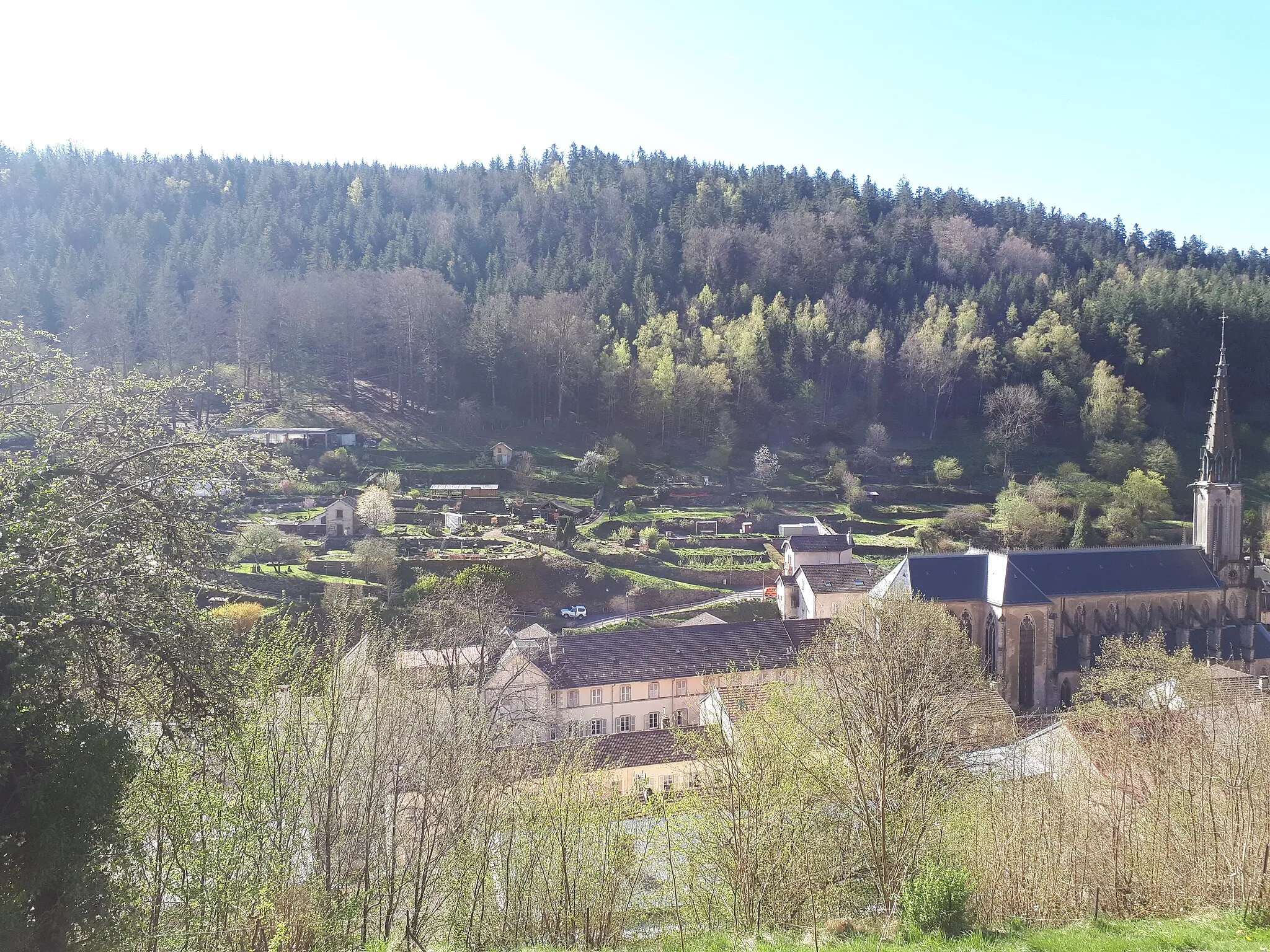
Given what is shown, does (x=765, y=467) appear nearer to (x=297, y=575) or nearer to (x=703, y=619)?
(x=703, y=619)

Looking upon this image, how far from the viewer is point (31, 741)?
6699 mm

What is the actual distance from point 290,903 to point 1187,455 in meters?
73.0

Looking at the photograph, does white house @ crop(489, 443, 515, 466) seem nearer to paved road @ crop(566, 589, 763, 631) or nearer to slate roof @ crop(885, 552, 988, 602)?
paved road @ crop(566, 589, 763, 631)

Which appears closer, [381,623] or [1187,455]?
[381,623]

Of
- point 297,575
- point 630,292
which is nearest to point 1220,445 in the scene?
point 297,575

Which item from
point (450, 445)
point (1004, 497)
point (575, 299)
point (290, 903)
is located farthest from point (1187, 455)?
point (290, 903)

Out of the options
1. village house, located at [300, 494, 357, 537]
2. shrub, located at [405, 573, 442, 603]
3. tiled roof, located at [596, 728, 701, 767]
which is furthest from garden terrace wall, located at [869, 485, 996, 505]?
tiled roof, located at [596, 728, 701, 767]

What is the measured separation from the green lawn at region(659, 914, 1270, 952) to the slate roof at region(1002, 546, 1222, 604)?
71.0ft

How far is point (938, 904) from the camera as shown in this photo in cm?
995

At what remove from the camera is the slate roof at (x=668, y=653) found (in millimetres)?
25109

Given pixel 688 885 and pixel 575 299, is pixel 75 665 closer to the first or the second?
pixel 688 885

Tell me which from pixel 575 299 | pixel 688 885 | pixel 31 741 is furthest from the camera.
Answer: pixel 575 299

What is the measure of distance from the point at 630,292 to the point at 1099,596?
55.2 meters

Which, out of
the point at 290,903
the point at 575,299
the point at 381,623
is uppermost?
the point at 575,299
